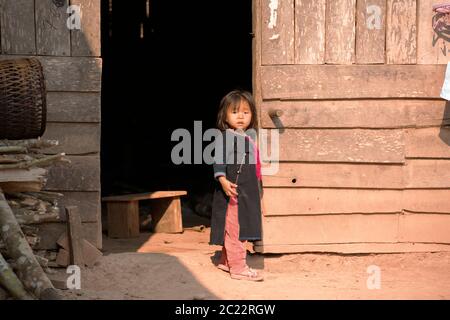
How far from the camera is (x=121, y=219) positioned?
22.6 feet

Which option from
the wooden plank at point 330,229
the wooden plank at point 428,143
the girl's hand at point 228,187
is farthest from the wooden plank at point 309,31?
the wooden plank at point 330,229

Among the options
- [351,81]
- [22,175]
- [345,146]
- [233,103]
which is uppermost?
[351,81]

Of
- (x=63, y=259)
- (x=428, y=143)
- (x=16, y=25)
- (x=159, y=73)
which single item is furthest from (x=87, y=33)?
(x=159, y=73)

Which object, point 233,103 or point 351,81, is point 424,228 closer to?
point 351,81

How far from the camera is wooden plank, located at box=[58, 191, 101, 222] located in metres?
5.31

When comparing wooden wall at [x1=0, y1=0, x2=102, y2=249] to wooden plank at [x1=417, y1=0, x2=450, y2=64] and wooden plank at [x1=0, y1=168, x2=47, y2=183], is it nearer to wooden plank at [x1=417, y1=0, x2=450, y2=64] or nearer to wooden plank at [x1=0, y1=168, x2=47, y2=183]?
wooden plank at [x1=0, y1=168, x2=47, y2=183]

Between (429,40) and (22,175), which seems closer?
(22,175)

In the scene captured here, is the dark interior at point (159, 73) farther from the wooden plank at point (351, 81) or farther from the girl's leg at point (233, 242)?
the girl's leg at point (233, 242)

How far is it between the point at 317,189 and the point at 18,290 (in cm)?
237

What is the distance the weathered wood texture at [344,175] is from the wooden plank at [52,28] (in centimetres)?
179

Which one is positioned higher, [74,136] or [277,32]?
[277,32]

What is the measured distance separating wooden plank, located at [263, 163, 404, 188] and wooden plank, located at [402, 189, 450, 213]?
0.54 ft

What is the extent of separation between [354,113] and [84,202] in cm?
213

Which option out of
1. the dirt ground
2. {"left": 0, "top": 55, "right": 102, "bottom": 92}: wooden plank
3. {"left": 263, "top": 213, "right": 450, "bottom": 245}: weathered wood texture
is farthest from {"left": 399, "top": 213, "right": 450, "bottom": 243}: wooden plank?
{"left": 0, "top": 55, "right": 102, "bottom": 92}: wooden plank
